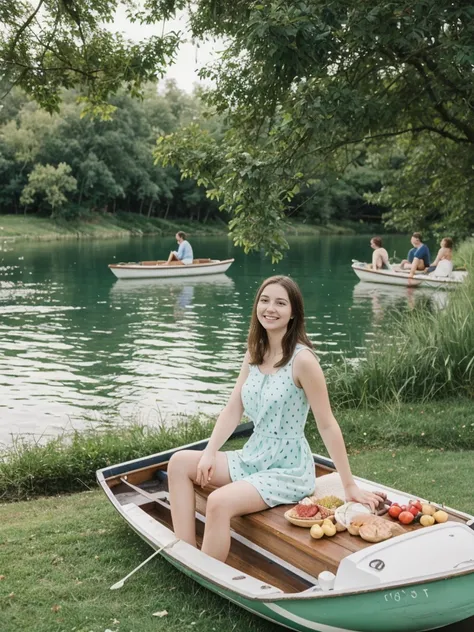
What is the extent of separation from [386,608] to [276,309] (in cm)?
180

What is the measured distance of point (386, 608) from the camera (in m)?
3.28

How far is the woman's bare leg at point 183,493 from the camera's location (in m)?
4.32

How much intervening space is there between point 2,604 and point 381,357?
263 inches

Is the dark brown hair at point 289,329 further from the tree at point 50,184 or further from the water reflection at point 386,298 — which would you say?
the tree at point 50,184

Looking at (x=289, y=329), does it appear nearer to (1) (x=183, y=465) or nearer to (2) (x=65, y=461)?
(1) (x=183, y=465)

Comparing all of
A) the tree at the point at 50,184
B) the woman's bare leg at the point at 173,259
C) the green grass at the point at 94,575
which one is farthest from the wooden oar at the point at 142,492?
the tree at the point at 50,184

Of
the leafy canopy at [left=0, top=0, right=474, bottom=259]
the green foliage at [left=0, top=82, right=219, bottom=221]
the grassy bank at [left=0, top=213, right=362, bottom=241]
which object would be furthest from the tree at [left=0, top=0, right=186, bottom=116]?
the green foliage at [left=0, top=82, right=219, bottom=221]

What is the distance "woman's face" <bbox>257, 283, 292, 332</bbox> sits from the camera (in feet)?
14.3

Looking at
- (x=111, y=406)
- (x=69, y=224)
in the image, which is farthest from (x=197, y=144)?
(x=69, y=224)

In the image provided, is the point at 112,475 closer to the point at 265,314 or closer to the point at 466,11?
the point at 265,314

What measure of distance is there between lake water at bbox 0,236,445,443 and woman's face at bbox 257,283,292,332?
5.95 m

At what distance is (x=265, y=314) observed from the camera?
438cm

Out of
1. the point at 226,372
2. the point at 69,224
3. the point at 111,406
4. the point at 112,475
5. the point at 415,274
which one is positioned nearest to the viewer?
the point at 112,475

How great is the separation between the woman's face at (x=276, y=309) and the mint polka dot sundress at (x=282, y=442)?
7.3 inches
